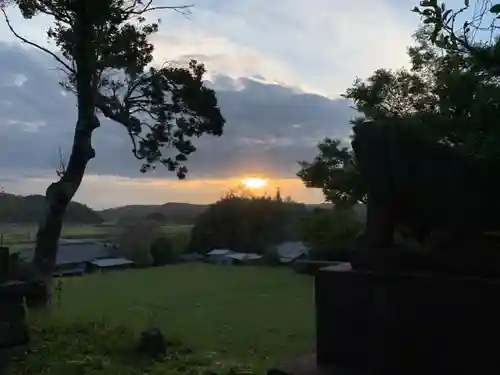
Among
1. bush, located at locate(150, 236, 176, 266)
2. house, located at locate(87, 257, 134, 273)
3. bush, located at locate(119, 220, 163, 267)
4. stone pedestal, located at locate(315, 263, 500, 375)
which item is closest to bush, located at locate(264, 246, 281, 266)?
bush, located at locate(150, 236, 176, 266)

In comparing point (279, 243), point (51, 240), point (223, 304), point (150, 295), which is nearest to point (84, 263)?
point (279, 243)

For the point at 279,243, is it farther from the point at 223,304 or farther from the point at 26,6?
the point at 26,6

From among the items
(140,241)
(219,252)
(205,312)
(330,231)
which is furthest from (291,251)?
(205,312)

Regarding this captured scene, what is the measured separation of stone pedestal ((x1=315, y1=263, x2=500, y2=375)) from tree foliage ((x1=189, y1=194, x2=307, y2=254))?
1870 centimetres

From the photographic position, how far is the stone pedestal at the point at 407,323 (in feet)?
7.19

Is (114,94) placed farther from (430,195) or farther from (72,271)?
(72,271)

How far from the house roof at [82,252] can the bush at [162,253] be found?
2.01m

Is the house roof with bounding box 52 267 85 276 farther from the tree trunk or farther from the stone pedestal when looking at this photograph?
the stone pedestal

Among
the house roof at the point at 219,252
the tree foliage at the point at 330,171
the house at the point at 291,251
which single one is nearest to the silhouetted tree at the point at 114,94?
the tree foliage at the point at 330,171

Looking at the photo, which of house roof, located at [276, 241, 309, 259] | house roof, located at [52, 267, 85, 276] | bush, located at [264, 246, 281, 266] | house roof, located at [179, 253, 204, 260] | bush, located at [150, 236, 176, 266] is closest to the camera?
house roof, located at [52, 267, 85, 276]

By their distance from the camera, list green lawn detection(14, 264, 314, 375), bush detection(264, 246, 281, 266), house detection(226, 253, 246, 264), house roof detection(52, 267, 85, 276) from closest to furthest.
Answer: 1. green lawn detection(14, 264, 314, 375)
2. house roof detection(52, 267, 85, 276)
3. bush detection(264, 246, 281, 266)
4. house detection(226, 253, 246, 264)

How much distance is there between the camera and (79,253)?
20.6 meters

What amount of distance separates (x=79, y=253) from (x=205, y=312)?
44.2 ft

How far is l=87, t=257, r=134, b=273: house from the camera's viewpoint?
18433mm
